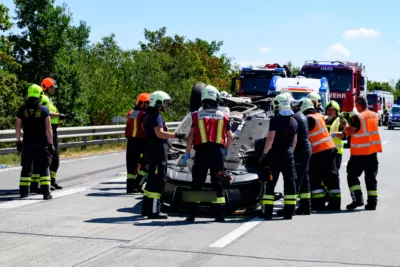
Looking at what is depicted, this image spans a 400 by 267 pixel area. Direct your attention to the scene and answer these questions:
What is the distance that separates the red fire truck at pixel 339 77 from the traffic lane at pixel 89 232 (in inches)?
684

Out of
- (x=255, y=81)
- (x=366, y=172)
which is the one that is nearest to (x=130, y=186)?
(x=366, y=172)

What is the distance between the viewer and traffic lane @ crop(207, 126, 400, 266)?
22.4ft

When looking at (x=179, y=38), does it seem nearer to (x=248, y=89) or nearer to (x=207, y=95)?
(x=248, y=89)

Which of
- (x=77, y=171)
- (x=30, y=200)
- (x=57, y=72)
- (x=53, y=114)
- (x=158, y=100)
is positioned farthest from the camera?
(x=57, y=72)

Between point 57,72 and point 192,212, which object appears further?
point 57,72

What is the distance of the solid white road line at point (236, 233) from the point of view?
7.54 meters

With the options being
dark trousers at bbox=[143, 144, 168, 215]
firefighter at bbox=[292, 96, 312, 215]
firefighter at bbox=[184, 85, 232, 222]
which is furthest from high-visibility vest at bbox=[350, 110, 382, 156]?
dark trousers at bbox=[143, 144, 168, 215]

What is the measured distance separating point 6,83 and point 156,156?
16.4 meters

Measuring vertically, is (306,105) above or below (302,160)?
above

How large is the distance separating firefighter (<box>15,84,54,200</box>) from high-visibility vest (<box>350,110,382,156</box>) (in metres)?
4.91

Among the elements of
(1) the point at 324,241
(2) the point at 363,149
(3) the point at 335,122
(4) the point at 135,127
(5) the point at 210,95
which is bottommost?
(1) the point at 324,241

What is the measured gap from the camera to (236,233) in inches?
325

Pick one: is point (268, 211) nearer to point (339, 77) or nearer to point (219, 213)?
point (219, 213)

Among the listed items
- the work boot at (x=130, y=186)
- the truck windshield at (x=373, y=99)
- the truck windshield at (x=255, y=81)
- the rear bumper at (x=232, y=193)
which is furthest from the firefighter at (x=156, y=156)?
the truck windshield at (x=373, y=99)
